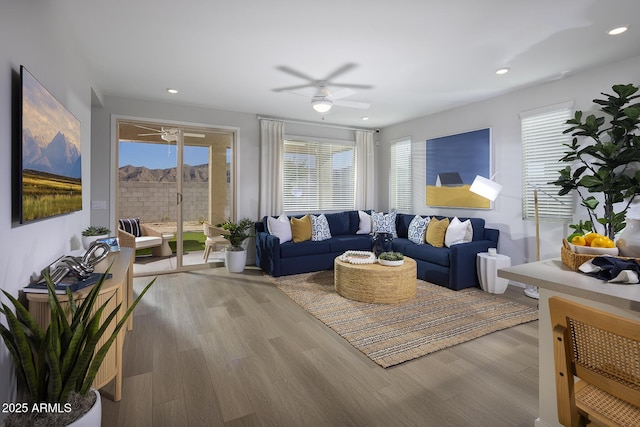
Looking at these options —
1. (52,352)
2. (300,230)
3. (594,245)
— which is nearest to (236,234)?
(300,230)

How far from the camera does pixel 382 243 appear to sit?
3908 millimetres

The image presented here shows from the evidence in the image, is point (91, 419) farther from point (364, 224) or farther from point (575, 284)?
point (364, 224)

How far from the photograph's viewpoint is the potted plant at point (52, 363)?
1.17 metres

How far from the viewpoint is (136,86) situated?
4004 millimetres

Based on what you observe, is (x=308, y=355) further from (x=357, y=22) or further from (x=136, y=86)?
(x=136, y=86)

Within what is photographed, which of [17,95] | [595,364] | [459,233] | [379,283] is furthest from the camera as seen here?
[459,233]

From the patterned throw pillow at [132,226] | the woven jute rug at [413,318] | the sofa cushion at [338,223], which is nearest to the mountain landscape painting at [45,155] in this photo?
the woven jute rug at [413,318]

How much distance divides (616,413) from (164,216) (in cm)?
602

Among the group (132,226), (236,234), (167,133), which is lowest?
(236,234)

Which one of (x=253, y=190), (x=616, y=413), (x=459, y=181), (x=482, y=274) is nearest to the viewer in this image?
(x=616, y=413)

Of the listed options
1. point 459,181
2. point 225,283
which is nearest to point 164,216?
point 225,283

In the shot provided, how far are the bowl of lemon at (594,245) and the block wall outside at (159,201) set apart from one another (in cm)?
478

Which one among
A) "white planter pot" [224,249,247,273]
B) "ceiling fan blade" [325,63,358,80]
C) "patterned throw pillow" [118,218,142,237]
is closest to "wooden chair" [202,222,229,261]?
"white planter pot" [224,249,247,273]

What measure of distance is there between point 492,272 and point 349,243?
83.3 inches
